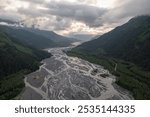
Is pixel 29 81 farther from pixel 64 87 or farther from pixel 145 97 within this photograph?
pixel 145 97

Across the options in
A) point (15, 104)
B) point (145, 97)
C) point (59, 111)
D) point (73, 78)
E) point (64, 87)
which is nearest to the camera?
point (59, 111)

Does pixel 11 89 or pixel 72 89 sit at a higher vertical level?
pixel 72 89

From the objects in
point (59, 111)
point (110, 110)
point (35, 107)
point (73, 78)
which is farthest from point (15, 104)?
point (73, 78)

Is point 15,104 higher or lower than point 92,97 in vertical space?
higher

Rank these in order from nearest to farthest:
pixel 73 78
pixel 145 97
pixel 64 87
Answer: pixel 145 97, pixel 64 87, pixel 73 78

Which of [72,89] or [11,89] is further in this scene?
[72,89]

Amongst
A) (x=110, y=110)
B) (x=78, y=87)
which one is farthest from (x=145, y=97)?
(x=110, y=110)

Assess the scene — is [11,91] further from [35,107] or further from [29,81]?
[35,107]

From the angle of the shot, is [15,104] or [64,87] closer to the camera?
[15,104]

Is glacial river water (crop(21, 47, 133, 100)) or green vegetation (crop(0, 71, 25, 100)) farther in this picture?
glacial river water (crop(21, 47, 133, 100))

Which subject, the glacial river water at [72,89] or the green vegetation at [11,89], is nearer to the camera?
the green vegetation at [11,89]
